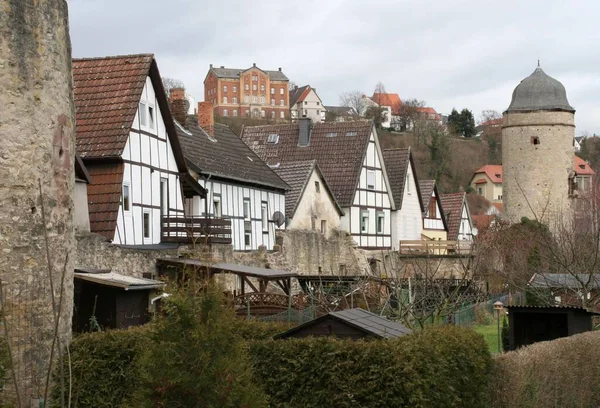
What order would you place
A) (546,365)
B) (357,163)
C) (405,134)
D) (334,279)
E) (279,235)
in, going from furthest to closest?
(405,134) < (357,163) < (279,235) < (334,279) < (546,365)

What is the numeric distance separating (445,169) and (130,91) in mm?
75127

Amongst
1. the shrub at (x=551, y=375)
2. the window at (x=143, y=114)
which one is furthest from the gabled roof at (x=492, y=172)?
the shrub at (x=551, y=375)

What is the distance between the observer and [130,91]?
85.4ft

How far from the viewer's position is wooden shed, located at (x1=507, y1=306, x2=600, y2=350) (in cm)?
1919

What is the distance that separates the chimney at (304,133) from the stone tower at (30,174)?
33113 millimetres

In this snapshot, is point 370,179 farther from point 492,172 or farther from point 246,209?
point 492,172

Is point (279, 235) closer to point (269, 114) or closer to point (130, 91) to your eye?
point (130, 91)

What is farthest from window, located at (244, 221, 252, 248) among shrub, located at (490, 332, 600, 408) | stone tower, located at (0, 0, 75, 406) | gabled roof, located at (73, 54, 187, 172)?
stone tower, located at (0, 0, 75, 406)

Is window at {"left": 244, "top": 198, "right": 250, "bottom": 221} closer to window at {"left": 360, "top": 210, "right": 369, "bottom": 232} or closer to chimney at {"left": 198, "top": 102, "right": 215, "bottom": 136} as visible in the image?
chimney at {"left": 198, "top": 102, "right": 215, "bottom": 136}

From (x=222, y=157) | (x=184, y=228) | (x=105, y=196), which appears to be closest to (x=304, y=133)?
(x=222, y=157)

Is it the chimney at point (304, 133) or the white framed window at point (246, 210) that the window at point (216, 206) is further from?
the chimney at point (304, 133)

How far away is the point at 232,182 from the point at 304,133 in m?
12.9

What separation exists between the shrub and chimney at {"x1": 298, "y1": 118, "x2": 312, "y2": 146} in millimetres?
29006

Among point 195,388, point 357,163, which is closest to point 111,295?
point 195,388
